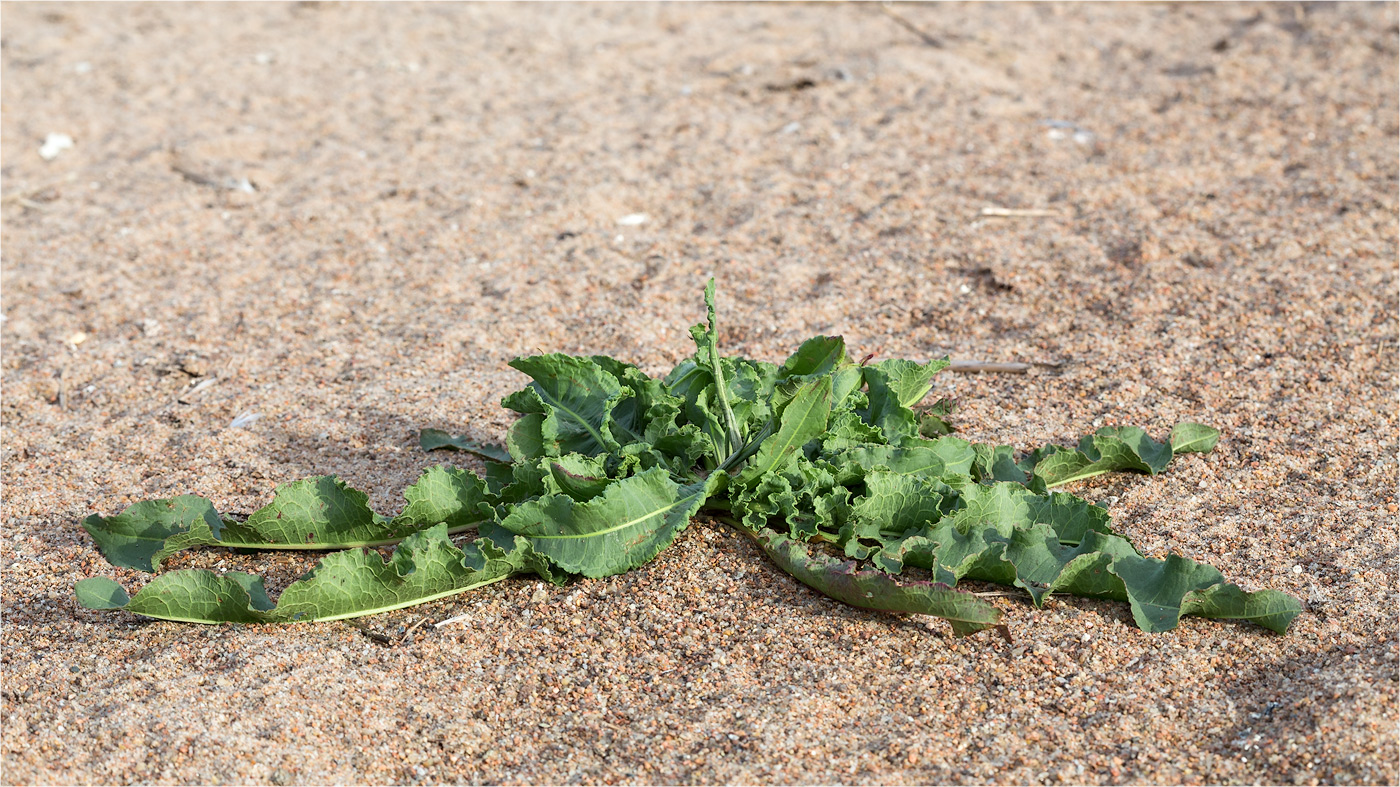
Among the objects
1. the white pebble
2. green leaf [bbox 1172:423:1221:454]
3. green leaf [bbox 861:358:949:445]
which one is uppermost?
green leaf [bbox 861:358:949:445]

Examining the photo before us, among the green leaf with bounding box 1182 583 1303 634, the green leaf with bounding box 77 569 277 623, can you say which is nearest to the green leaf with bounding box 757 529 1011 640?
the green leaf with bounding box 1182 583 1303 634

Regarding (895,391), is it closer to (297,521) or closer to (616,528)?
(616,528)

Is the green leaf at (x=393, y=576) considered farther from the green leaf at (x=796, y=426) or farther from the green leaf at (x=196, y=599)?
the green leaf at (x=796, y=426)

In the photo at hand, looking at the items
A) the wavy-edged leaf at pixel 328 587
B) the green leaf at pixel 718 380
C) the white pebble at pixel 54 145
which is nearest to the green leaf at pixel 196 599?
the wavy-edged leaf at pixel 328 587

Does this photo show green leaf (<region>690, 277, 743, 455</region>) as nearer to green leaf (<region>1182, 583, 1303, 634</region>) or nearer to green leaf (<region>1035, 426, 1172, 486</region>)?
green leaf (<region>1035, 426, 1172, 486</region>)

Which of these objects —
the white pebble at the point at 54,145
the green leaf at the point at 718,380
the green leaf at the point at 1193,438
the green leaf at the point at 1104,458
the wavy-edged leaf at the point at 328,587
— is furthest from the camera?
the white pebble at the point at 54,145

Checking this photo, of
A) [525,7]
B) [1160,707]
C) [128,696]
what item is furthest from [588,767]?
[525,7]
